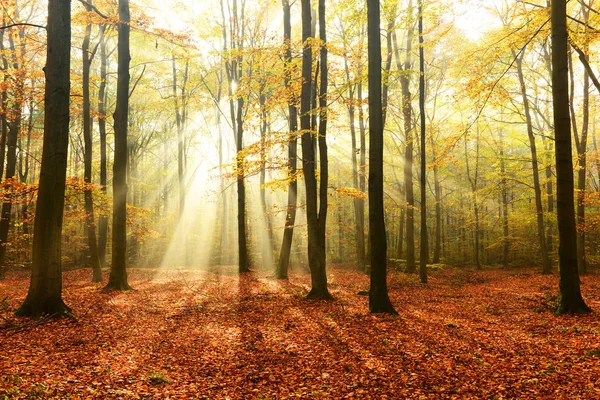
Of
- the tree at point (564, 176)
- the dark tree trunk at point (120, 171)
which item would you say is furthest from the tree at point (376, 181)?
the dark tree trunk at point (120, 171)

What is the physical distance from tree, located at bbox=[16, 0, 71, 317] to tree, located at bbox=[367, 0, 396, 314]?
6.95 m

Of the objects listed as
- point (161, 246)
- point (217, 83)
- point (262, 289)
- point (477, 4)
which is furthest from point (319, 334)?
point (161, 246)

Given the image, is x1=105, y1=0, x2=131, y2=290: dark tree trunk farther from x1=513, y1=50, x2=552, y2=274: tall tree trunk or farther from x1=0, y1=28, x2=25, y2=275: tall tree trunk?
x1=513, y1=50, x2=552, y2=274: tall tree trunk

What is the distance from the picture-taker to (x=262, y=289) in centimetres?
1334

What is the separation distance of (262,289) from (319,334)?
6298mm

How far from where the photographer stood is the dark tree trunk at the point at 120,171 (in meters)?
11.9

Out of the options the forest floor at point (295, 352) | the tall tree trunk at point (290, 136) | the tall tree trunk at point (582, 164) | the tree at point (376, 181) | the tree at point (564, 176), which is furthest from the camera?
the tall tree trunk at point (582, 164)

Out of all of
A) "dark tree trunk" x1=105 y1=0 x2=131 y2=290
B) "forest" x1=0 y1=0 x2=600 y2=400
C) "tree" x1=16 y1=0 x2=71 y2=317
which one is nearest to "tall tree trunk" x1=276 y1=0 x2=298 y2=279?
"forest" x1=0 y1=0 x2=600 y2=400

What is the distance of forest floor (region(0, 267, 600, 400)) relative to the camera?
455cm

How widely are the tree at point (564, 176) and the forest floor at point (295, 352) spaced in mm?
616

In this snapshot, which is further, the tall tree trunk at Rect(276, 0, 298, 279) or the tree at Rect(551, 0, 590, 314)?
the tall tree trunk at Rect(276, 0, 298, 279)

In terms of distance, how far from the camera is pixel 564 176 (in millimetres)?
8227

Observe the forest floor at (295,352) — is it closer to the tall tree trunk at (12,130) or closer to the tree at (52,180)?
the tree at (52,180)

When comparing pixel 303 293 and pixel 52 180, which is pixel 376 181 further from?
pixel 52 180
